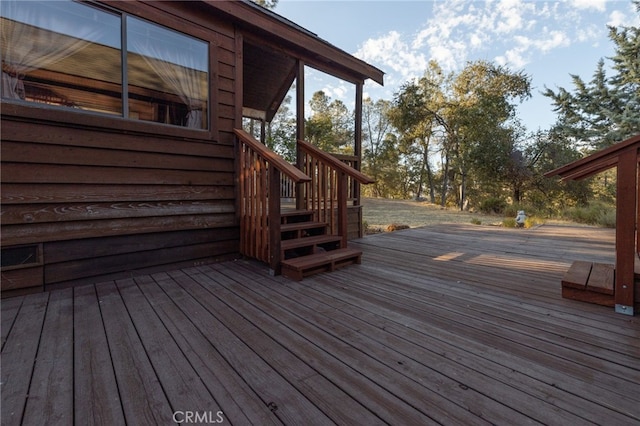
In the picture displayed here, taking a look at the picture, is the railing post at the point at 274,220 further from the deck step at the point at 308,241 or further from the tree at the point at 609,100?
the tree at the point at 609,100

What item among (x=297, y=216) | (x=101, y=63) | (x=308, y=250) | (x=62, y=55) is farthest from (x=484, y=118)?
(x=62, y=55)

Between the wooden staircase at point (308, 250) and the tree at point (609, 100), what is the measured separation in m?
7.97

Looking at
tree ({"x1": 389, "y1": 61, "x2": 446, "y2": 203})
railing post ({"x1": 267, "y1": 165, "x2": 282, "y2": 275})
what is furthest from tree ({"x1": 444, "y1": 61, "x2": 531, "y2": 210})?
railing post ({"x1": 267, "y1": 165, "x2": 282, "y2": 275})

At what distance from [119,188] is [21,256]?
33.5 inches

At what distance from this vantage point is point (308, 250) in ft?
10.7

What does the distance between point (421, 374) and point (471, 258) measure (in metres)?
2.68

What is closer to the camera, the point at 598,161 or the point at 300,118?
the point at 598,161

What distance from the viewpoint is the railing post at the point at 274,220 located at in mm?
2738

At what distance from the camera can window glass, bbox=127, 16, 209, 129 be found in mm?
2703

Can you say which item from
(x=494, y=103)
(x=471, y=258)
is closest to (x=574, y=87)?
(x=494, y=103)

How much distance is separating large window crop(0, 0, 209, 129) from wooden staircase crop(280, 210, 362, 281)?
1551 mm

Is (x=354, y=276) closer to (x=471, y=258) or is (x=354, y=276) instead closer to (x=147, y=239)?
(x=471, y=258)

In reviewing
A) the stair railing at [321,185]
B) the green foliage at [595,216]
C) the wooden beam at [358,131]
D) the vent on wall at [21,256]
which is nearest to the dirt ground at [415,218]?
the green foliage at [595,216]

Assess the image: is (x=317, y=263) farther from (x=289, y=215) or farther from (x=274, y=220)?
(x=289, y=215)
